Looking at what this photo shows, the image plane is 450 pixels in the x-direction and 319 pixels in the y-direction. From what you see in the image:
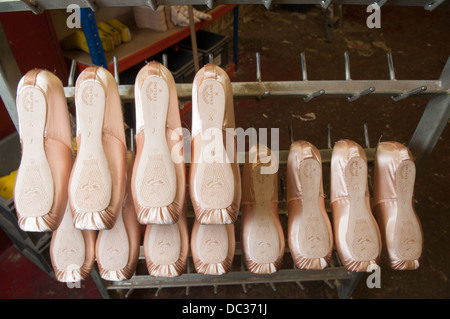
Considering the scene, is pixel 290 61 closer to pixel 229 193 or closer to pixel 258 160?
pixel 258 160

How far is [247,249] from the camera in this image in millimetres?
1055

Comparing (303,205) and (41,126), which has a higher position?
(41,126)

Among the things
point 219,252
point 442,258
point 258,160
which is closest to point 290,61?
point 442,258

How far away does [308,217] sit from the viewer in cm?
104

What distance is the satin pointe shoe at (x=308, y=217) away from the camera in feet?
3.35

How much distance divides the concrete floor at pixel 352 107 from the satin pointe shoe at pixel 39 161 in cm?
73

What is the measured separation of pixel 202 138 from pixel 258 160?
12.5 inches

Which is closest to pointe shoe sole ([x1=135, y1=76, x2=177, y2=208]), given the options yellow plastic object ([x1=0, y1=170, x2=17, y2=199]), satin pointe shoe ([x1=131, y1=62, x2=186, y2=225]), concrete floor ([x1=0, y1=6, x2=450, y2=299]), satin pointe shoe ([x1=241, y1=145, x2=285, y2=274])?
satin pointe shoe ([x1=131, y1=62, x2=186, y2=225])

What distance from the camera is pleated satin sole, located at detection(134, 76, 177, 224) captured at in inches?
32.1

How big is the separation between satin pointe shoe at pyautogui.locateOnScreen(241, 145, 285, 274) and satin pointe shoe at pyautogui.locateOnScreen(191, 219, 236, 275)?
8 centimetres

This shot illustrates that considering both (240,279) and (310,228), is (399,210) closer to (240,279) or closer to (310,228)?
(310,228)

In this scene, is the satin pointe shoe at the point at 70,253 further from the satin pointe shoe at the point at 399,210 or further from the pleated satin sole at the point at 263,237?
the satin pointe shoe at the point at 399,210

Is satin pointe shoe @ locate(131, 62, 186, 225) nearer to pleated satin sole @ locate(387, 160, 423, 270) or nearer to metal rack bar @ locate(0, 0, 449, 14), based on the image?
metal rack bar @ locate(0, 0, 449, 14)
